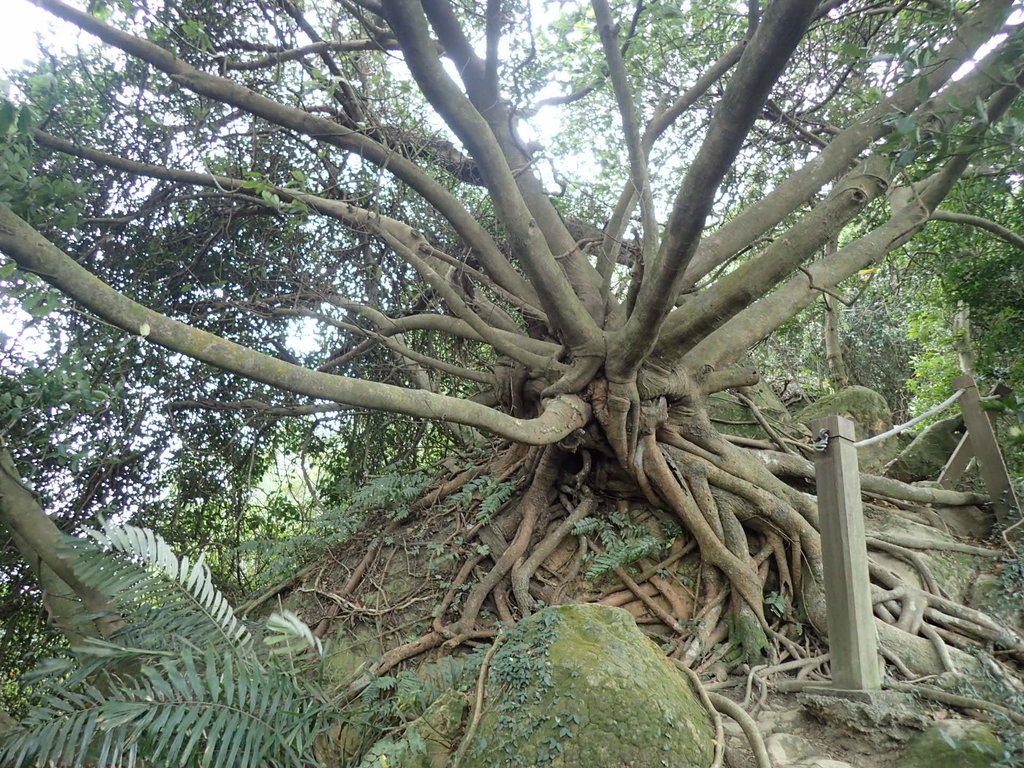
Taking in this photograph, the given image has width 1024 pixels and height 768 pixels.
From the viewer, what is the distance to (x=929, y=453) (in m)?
6.34

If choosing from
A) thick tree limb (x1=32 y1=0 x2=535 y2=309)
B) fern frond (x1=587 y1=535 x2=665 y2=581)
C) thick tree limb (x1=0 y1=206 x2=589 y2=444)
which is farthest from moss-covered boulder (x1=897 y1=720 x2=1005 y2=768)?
thick tree limb (x1=32 y1=0 x2=535 y2=309)

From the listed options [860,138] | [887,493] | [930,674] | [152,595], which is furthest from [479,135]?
[887,493]

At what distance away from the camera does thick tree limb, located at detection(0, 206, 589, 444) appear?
231cm

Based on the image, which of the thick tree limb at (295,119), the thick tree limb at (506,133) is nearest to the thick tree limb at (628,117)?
the thick tree limb at (506,133)

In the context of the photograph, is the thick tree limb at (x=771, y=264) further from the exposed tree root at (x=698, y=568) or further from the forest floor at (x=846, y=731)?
the forest floor at (x=846, y=731)

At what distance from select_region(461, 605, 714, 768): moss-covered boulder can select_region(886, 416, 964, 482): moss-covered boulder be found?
14.7ft

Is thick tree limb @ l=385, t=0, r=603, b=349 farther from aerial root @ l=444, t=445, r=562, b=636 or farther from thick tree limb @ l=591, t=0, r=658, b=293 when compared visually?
aerial root @ l=444, t=445, r=562, b=636

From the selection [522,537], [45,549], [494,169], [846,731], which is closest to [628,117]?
[494,169]

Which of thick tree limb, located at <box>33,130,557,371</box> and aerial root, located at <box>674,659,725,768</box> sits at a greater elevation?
thick tree limb, located at <box>33,130,557,371</box>

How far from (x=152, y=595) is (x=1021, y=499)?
6158mm

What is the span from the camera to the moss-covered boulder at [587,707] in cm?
264

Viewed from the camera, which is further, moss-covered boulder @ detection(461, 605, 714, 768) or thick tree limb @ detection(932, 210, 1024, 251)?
thick tree limb @ detection(932, 210, 1024, 251)

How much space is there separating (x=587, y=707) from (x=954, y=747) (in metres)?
1.51

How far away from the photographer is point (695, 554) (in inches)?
188
